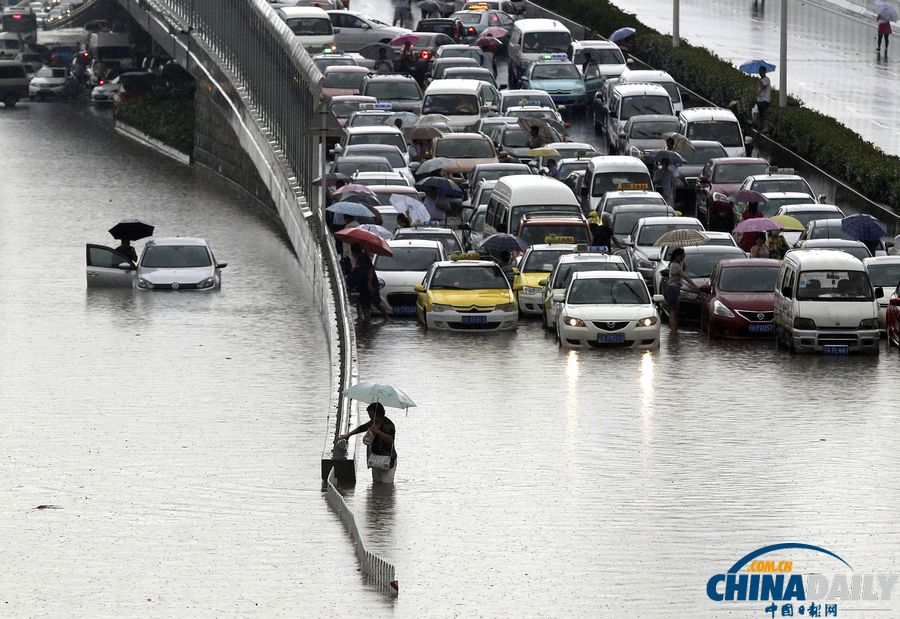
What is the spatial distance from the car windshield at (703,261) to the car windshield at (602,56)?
2787cm

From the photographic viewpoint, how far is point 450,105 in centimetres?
5359

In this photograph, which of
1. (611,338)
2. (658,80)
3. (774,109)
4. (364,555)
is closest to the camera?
(364,555)

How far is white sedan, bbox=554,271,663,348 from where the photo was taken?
106 ft

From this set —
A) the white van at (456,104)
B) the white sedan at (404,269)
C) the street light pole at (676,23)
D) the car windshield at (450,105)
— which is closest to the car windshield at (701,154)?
the white van at (456,104)

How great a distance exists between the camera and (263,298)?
4403 cm

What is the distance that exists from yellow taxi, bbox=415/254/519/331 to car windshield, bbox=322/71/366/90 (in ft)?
78.8

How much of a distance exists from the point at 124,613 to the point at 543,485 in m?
6.11

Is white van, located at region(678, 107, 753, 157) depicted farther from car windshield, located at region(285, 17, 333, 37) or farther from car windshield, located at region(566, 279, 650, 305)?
car windshield, located at region(285, 17, 333, 37)

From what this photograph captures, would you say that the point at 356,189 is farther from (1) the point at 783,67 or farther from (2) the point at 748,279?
(1) the point at 783,67

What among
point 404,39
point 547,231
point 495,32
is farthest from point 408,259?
point 495,32

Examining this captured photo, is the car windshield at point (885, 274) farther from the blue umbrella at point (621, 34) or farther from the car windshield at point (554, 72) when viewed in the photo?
the blue umbrella at point (621, 34)

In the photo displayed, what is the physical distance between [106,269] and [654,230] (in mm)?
12884

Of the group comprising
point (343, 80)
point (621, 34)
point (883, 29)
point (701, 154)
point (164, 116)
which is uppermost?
point (883, 29)

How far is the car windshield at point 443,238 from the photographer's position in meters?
38.8
